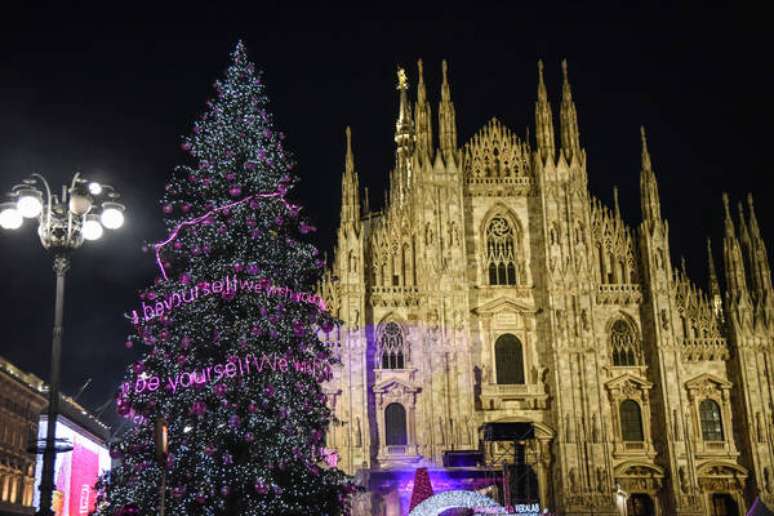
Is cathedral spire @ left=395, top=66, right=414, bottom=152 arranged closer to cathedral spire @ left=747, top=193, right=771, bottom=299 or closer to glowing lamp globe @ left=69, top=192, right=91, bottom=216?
cathedral spire @ left=747, top=193, right=771, bottom=299

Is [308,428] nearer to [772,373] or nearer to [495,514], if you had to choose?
[495,514]

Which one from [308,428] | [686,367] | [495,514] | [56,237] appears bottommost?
[495,514]

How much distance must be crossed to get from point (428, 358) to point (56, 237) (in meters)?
30.6

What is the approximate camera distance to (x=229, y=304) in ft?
72.6

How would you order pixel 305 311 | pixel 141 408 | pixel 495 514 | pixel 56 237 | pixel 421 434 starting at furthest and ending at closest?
pixel 421 434 < pixel 305 311 < pixel 141 408 < pixel 495 514 < pixel 56 237

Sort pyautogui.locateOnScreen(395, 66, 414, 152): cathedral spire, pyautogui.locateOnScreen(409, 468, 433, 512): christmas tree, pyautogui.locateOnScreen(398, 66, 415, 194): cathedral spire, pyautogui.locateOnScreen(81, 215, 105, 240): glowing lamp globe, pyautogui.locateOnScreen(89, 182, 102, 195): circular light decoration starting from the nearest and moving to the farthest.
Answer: pyautogui.locateOnScreen(81, 215, 105, 240): glowing lamp globe → pyautogui.locateOnScreen(89, 182, 102, 195): circular light decoration → pyautogui.locateOnScreen(409, 468, 433, 512): christmas tree → pyautogui.locateOnScreen(398, 66, 415, 194): cathedral spire → pyautogui.locateOnScreen(395, 66, 414, 152): cathedral spire

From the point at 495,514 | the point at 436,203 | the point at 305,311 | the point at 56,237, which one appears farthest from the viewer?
the point at 436,203

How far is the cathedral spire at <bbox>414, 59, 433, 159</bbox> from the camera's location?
152 feet

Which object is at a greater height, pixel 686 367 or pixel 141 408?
pixel 686 367

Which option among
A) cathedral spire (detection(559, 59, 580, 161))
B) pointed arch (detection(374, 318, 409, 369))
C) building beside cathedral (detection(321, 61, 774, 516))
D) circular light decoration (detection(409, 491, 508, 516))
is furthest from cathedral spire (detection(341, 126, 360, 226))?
circular light decoration (detection(409, 491, 508, 516))

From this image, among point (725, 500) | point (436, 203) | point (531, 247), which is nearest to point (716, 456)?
point (725, 500)

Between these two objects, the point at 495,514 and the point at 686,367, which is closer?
the point at 495,514

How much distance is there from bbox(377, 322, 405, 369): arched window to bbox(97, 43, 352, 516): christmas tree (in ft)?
67.2

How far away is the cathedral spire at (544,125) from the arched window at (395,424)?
49.3ft
